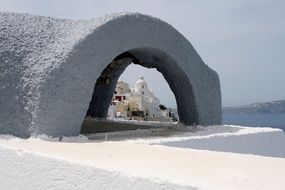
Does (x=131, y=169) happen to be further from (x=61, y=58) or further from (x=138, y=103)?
(x=138, y=103)

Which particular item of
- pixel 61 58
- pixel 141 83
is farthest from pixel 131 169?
pixel 141 83

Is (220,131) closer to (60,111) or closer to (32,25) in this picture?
(60,111)

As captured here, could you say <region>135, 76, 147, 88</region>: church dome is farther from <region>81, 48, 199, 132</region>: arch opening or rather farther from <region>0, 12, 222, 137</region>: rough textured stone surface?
<region>0, 12, 222, 137</region>: rough textured stone surface

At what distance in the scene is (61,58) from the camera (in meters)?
7.98

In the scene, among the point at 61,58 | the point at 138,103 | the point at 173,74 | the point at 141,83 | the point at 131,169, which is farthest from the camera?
the point at 141,83

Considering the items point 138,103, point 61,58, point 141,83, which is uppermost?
point 141,83

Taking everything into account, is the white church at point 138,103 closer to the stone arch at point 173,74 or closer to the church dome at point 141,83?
the church dome at point 141,83

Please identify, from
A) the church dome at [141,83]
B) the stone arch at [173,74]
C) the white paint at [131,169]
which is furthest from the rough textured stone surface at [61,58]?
the church dome at [141,83]

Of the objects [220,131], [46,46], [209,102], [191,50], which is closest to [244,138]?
[220,131]

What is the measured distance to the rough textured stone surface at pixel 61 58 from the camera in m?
7.77

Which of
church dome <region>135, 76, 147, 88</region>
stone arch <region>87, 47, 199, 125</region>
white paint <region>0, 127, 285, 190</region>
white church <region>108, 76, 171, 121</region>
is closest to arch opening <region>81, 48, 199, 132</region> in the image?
stone arch <region>87, 47, 199, 125</region>

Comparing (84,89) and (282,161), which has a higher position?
(84,89)

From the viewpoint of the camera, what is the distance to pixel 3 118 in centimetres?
783

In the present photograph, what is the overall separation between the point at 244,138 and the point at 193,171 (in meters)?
5.60
